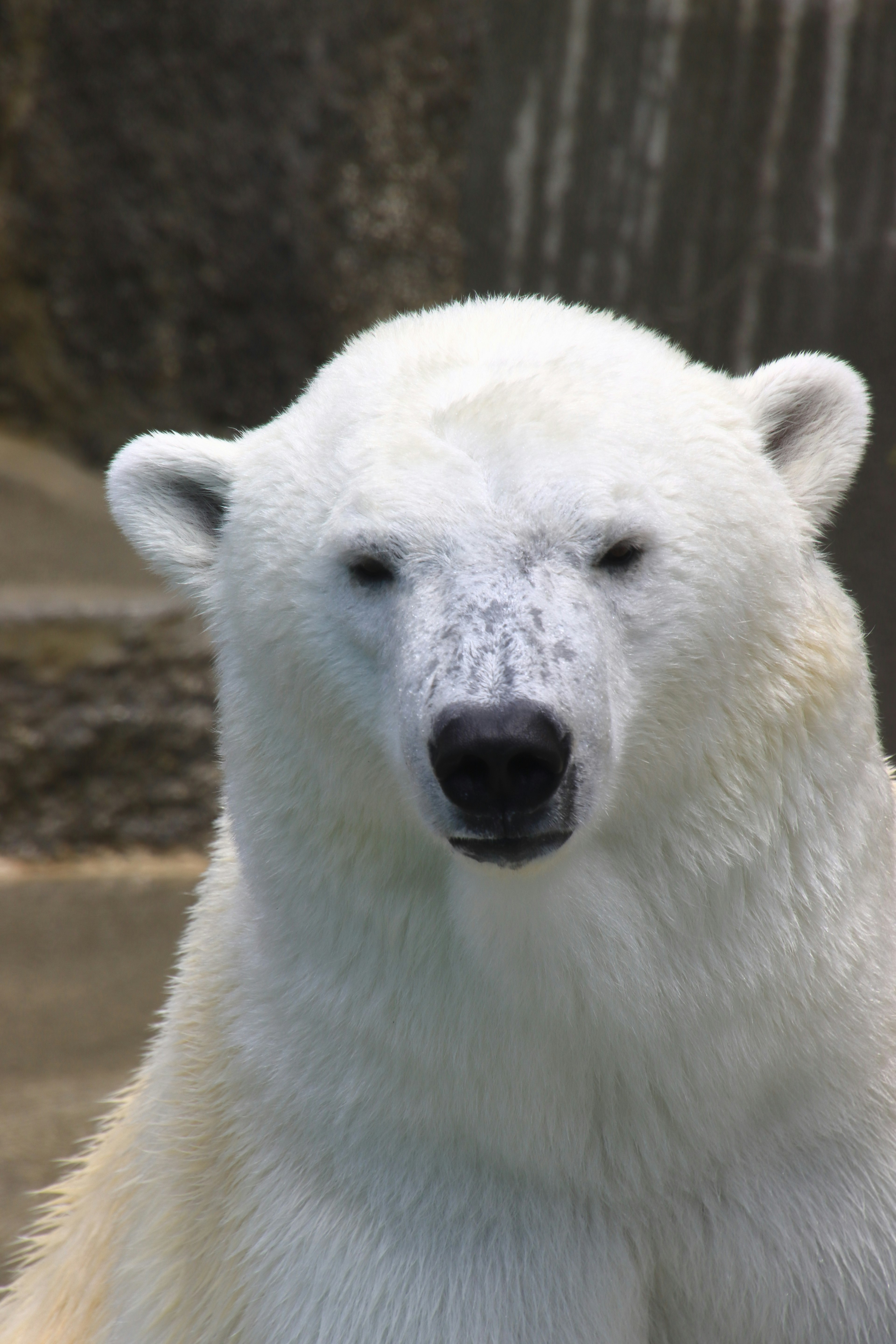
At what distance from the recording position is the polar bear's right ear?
63.4 inches

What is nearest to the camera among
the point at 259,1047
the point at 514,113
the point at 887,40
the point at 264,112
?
the point at 259,1047

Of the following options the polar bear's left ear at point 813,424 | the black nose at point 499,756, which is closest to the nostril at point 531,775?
the black nose at point 499,756

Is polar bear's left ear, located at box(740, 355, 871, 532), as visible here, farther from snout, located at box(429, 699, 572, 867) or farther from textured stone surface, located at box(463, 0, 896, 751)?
textured stone surface, located at box(463, 0, 896, 751)

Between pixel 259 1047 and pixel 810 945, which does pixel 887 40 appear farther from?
pixel 259 1047

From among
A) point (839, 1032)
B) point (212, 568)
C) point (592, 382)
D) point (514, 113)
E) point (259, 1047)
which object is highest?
point (514, 113)

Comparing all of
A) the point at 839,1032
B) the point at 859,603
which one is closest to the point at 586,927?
the point at 839,1032

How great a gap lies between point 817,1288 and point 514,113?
339 cm

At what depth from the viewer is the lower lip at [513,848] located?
4.00ft

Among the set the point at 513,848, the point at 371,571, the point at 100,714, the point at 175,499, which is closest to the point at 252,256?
the point at 100,714

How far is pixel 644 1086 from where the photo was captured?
1401mm

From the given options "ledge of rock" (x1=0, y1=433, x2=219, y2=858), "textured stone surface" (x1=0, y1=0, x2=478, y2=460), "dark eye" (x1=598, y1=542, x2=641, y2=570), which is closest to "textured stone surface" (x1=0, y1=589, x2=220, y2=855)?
"ledge of rock" (x1=0, y1=433, x2=219, y2=858)

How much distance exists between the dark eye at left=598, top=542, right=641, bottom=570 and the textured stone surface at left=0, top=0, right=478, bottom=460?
3163 millimetres

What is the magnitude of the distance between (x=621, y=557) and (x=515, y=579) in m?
0.14

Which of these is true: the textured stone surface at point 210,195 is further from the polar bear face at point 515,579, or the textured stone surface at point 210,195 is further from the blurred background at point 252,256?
the polar bear face at point 515,579
